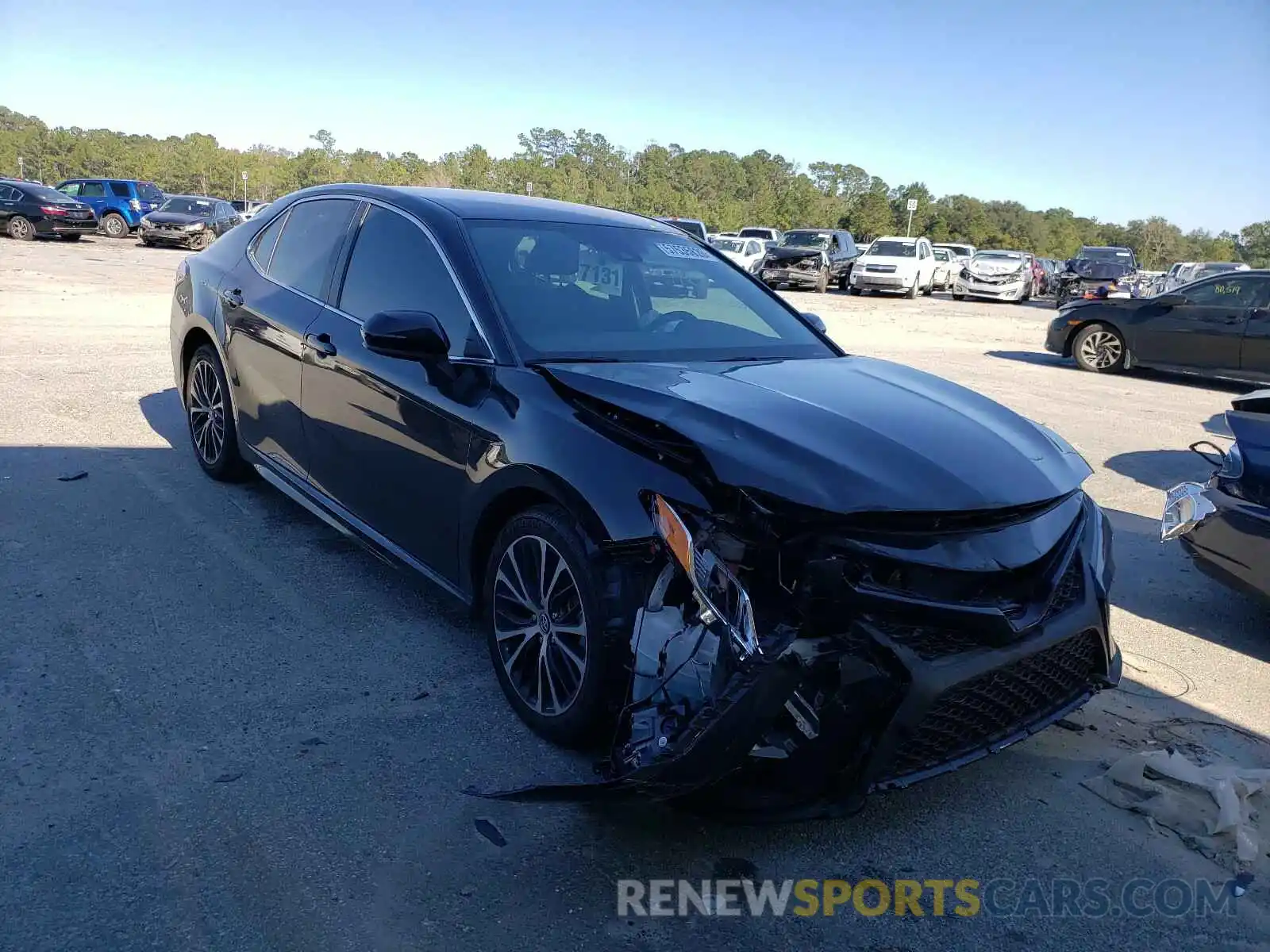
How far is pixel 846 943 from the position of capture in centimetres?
246

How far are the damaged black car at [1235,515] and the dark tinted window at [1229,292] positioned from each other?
351 inches

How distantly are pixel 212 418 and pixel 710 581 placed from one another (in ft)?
13.4

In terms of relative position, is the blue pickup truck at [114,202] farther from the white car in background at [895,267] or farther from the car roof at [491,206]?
the car roof at [491,206]

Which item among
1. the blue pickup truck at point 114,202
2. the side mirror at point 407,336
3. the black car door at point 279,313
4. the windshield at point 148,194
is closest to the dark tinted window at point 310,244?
the black car door at point 279,313

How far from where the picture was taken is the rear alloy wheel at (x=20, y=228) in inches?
1130

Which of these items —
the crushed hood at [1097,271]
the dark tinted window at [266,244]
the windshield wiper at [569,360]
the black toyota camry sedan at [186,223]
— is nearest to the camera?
the windshield wiper at [569,360]

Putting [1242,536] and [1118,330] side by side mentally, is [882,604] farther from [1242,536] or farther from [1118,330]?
[1118,330]

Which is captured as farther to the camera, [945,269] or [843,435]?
[945,269]

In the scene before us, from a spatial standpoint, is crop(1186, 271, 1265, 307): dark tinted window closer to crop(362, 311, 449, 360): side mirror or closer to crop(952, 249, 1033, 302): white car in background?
crop(362, 311, 449, 360): side mirror

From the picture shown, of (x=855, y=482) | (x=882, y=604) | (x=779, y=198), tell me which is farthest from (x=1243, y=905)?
(x=779, y=198)

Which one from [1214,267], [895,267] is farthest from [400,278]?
[1214,267]

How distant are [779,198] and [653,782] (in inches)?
3950

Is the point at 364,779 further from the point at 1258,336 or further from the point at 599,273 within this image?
the point at 1258,336

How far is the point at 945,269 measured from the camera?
3453cm
